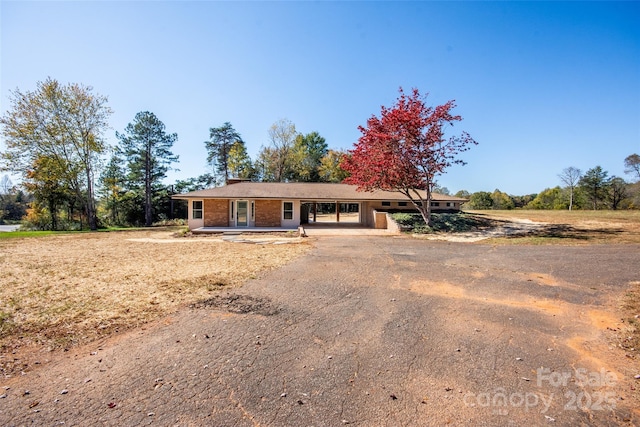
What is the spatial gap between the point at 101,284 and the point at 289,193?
47.1 feet

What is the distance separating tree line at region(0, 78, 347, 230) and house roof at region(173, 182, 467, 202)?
1282 cm

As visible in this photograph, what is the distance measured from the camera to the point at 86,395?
273 cm

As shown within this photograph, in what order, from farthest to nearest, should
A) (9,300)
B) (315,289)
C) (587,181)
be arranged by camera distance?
(587,181), (315,289), (9,300)

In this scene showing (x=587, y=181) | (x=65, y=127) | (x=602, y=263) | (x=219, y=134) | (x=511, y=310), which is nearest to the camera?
(x=511, y=310)

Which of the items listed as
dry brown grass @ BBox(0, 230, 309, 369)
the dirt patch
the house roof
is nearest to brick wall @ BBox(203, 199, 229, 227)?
the house roof

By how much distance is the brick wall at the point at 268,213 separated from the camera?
19266 mm

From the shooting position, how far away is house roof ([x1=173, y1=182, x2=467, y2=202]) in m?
18.6

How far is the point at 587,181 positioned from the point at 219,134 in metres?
51.7

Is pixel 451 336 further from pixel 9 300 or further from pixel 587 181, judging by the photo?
pixel 587 181

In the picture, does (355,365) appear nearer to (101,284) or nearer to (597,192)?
(101,284)

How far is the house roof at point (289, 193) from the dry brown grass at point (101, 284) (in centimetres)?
774

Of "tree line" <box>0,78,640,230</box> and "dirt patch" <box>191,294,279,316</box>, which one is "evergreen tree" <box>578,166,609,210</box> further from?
"dirt patch" <box>191,294,279,316</box>

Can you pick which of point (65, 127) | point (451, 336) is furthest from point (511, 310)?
point (65, 127)

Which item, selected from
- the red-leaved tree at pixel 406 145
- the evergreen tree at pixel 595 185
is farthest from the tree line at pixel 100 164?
the evergreen tree at pixel 595 185
